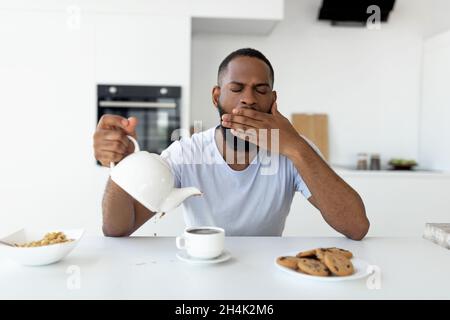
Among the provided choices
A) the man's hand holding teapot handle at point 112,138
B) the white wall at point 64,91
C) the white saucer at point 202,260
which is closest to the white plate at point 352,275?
the white saucer at point 202,260

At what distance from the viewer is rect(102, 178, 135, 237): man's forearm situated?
1.18m

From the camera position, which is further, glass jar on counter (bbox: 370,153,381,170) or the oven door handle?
glass jar on counter (bbox: 370,153,381,170)

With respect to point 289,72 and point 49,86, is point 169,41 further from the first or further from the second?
point 289,72

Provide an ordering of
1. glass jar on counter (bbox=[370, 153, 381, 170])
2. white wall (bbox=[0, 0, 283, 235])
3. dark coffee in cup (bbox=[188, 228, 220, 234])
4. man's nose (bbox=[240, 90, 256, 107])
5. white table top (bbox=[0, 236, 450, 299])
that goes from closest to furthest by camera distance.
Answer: white table top (bbox=[0, 236, 450, 299])
dark coffee in cup (bbox=[188, 228, 220, 234])
man's nose (bbox=[240, 90, 256, 107])
white wall (bbox=[0, 0, 283, 235])
glass jar on counter (bbox=[370, 153, 381, 170])

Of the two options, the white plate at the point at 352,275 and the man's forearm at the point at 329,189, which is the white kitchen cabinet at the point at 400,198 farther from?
the white plate at the point at 352,275

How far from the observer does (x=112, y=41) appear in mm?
2742

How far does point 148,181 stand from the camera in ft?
2.86

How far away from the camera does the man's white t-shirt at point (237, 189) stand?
1408mm

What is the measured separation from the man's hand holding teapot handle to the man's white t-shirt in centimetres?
47

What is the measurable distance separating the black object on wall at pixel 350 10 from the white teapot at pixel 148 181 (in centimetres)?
275

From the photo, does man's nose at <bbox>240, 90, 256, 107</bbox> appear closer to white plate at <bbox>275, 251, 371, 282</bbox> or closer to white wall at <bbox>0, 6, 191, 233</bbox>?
white plate at <bbox>275, 251, 371, 282</bbox>

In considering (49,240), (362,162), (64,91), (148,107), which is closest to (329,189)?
Result: (49,240)

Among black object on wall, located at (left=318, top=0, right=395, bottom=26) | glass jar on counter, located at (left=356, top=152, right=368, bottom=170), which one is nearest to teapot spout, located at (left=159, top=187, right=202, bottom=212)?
glass jar on counter, located at (left=356, top=152, right=368, bottom=170)
